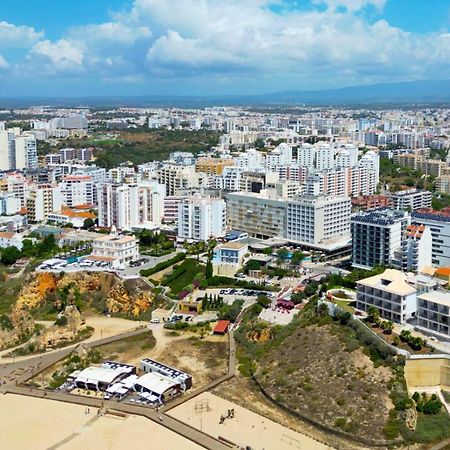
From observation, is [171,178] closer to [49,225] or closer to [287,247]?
[49,225]

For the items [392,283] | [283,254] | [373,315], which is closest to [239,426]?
[373,315]

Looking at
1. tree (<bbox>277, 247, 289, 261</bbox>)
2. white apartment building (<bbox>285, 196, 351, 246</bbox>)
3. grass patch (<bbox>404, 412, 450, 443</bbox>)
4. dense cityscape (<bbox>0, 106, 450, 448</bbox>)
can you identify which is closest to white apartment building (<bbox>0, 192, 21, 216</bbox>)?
dense cityscape (<bbox>0, 106, 450, 448</bbox>)

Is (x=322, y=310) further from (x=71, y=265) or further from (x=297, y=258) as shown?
(x=71, y=265)

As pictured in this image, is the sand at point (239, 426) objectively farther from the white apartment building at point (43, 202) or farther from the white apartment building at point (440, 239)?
the white apartment building at point (43, 202)

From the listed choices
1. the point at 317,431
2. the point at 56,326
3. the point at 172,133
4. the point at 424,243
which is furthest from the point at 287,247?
the point at 172,133

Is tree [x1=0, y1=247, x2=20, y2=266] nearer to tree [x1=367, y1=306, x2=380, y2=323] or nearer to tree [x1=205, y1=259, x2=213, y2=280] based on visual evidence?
tree [x1=205, y1=259, x2=213, y2=280]

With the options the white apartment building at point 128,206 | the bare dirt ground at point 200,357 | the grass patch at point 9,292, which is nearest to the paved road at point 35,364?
the bare dirt ground at point 200,357
